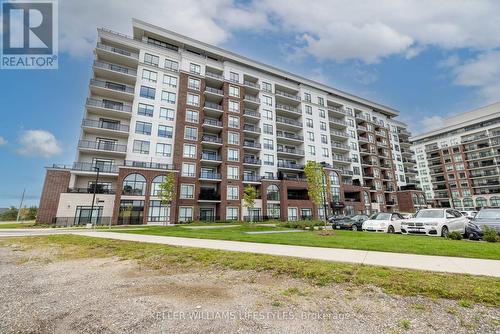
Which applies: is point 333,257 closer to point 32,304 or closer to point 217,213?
point 32,304

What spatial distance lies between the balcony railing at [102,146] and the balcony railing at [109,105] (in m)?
5.44

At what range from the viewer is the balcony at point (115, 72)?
34463 millimetres

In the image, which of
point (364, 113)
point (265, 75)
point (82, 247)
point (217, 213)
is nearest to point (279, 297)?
point (82, 247)

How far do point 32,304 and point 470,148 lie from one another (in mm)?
106132

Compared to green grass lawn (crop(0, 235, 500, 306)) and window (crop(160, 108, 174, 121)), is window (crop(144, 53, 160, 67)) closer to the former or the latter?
window (crop(160, 108, 174, 121))

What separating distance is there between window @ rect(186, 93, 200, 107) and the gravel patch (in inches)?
1436

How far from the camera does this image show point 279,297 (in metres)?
4.54

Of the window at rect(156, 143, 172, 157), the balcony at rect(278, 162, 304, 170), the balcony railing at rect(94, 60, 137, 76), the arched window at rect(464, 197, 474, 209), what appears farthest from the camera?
the arched window at rect(464, 197, 474, 209)

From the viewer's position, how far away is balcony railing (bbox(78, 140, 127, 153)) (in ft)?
105

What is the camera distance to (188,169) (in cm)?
3631

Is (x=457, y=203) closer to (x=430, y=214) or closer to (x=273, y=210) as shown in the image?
(x=273, y=210)

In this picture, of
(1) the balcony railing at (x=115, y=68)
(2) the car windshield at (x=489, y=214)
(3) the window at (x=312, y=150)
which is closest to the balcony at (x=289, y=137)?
(3) the window at (x=312, y=150)

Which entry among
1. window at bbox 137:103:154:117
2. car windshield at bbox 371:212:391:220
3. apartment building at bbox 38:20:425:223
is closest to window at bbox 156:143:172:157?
apartment building at bbox 38:20:425:223

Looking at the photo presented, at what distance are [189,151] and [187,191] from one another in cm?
673
